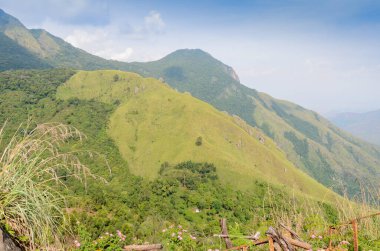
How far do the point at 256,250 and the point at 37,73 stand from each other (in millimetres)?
→ 211814

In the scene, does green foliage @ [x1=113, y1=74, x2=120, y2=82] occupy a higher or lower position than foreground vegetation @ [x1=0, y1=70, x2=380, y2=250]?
higher

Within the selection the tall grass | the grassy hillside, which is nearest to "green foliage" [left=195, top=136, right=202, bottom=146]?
the grassy hillside

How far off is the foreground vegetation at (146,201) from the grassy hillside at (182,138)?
3691mm

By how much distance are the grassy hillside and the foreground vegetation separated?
369 cm

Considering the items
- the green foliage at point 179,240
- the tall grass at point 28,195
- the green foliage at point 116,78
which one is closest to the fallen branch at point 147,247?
the tall grass at point 28,195

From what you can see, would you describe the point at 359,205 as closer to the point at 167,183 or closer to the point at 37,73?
the point at 167,183

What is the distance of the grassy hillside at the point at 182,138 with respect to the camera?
11706 centimetres

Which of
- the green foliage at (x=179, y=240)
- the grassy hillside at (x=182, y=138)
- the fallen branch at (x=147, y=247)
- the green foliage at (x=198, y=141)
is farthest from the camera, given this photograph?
the green foliage at (x=198, y=141)

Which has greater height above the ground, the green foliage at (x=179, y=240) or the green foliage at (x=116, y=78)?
the green foliage at (x=116, y=78)

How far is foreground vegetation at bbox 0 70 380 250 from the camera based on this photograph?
561 cm

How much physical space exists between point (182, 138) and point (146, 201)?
147 feet

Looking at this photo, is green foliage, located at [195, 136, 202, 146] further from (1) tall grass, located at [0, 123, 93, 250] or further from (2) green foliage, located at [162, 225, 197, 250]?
(1) tall grass, located at [0, 123, 93, 250]

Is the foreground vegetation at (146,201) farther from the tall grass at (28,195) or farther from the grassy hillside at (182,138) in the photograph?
the grassy hillside at (182,138)

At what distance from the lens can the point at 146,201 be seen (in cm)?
8681
